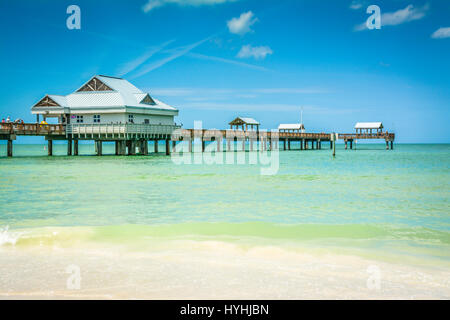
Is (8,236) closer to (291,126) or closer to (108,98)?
(108,98)

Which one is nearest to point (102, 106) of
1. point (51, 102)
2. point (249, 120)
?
point (51, 102)

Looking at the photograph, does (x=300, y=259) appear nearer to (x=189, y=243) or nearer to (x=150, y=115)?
(x=189, y=243)

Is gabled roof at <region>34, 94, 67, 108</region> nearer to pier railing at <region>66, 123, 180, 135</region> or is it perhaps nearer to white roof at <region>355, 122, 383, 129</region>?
pier railing at <region>66, 123, 180, 135</region>

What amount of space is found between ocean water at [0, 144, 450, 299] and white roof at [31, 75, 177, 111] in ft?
90.6

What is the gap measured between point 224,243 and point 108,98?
4183cm

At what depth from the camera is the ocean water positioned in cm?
711

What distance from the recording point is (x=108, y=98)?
50.0 m

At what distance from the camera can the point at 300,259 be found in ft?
29.7

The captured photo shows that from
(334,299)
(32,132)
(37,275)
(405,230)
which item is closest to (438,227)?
(405,230)

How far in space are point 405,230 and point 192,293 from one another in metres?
7.64

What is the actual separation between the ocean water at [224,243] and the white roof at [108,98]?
27.6 meters

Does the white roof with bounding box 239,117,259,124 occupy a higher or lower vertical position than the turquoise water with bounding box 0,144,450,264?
higher

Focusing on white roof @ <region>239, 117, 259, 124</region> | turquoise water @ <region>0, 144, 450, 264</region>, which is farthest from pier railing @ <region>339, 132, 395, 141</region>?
turquoise water @ <region>0, 144, 450, 264</region>

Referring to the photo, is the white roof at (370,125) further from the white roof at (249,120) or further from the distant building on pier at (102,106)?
the distant building on pier at (102,106)
